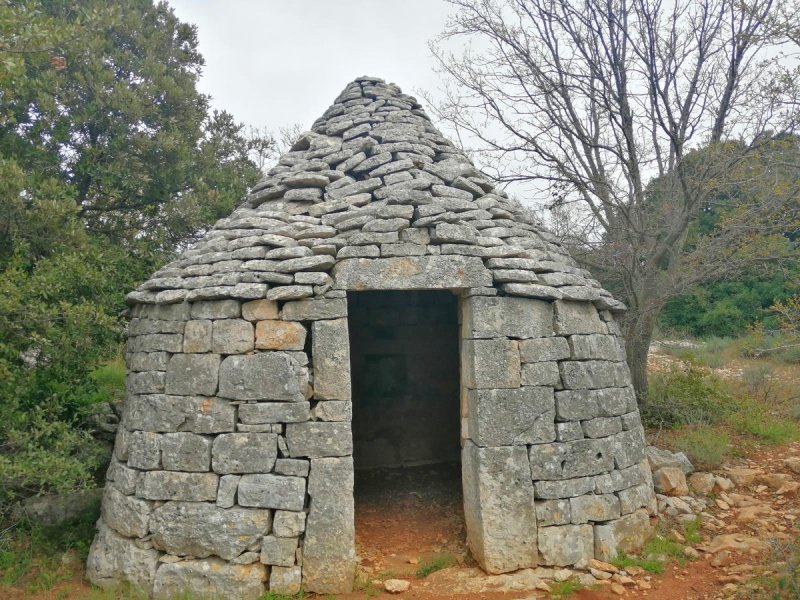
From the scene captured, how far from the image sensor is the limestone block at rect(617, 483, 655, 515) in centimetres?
478

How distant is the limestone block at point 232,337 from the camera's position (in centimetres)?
440

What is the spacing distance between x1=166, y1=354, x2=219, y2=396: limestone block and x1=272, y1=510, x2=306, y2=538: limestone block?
1.06m

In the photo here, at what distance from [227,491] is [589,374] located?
3.07 m

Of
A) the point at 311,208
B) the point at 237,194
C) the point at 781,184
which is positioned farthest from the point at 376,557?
the point at 781,184

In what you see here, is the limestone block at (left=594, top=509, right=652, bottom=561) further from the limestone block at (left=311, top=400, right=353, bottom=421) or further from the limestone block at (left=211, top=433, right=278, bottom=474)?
the limestone block at (left=211, top=433, right=278, bottom=474)

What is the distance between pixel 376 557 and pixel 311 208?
308 cm

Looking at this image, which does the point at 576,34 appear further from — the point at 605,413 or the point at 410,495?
the point at 410,495

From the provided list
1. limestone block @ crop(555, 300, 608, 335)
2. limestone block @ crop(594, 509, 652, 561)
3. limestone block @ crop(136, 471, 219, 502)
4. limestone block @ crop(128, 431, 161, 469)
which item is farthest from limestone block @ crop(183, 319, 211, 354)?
limestone block @ crop(594, 509, 652, 561)

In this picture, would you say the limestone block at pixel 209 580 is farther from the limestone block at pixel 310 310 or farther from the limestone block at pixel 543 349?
the limestone block at pixel 543 349

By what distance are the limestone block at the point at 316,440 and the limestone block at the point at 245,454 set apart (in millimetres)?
150

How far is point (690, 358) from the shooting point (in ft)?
29.6

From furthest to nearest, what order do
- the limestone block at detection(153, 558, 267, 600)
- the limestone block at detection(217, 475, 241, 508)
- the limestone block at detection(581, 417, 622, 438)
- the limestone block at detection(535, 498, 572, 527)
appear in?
the limestone block at detection(581, 417, 622, 438) < the limestone block at detection(535, 498, 572, 527) < the limestone block at detection(217, 475, 241, 508) < the limestone block at detection(153, 558, 267, 600)

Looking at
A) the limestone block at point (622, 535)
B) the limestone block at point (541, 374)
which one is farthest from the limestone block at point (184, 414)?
the limestone block at point (622, 535)

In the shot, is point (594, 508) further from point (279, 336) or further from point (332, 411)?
point (279, 336)
